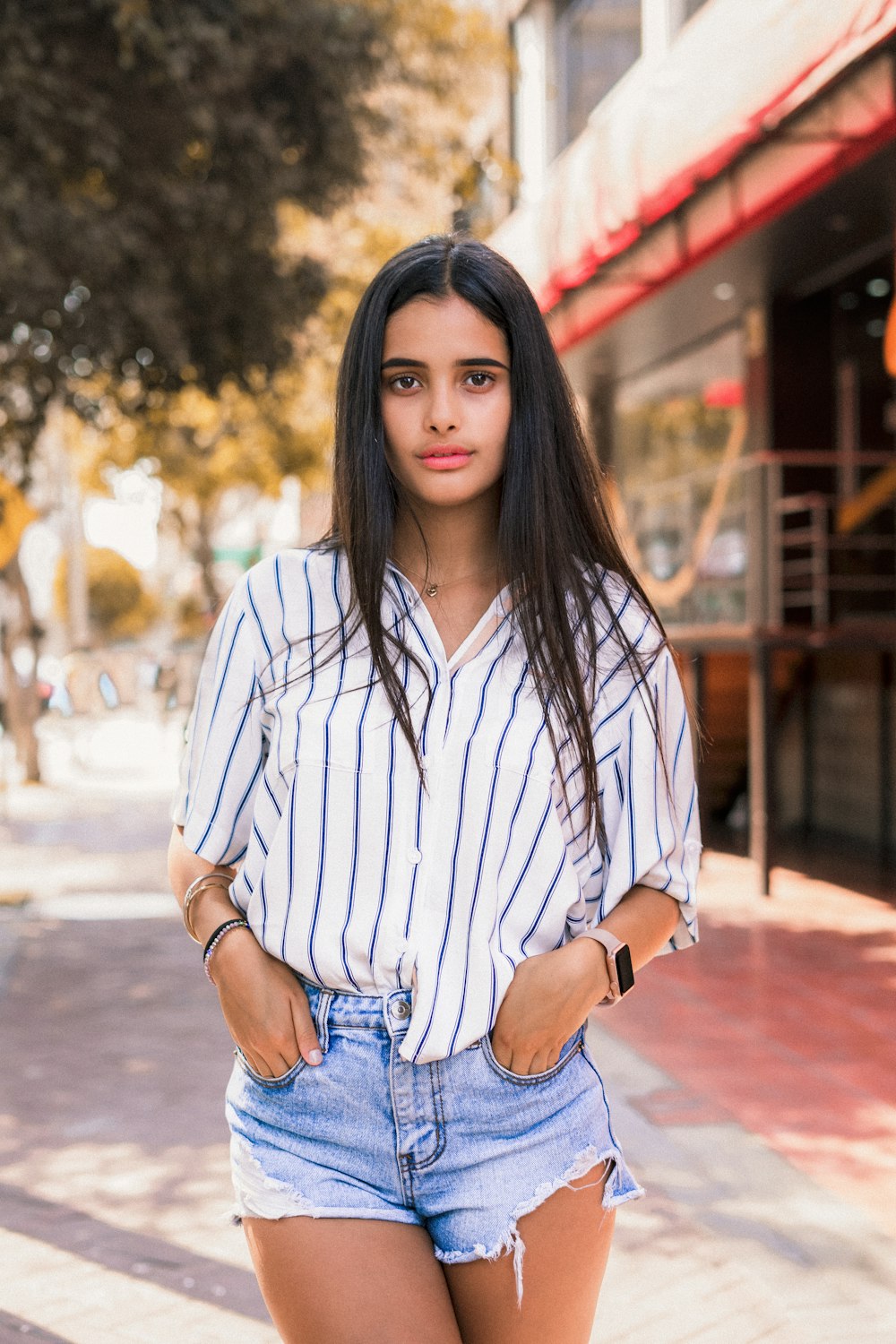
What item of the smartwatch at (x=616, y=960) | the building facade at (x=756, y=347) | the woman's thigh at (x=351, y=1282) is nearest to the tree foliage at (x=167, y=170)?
the building facade at (x=756, y=347)

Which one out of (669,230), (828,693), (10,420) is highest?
(669,230)

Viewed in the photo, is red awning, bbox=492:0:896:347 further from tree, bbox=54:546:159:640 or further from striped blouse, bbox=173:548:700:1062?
tree, bbox=54:546:159:640

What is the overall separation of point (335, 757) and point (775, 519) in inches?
352

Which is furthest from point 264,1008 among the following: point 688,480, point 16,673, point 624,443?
point 16,673

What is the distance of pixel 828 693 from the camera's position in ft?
41.8

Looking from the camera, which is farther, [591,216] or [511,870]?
[591,216]

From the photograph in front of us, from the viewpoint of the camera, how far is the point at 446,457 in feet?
6.55

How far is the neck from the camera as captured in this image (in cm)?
208

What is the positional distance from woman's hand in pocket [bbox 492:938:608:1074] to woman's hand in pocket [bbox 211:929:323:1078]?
225 mm

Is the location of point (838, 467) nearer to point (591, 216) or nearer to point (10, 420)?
point (591, 216)

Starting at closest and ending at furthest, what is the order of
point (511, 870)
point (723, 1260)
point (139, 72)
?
point (511, 870) < point (723, 1260) < point (139, 72)

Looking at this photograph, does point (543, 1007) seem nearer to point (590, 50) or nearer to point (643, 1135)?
point (643, 1135)

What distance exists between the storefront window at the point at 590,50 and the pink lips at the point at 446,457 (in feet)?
42.0

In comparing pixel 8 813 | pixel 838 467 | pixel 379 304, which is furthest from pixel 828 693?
pixel 379 304
